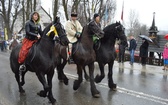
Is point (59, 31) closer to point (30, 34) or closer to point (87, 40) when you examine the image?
point (30, 34)

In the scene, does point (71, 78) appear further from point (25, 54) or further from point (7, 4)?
point (7, 4)

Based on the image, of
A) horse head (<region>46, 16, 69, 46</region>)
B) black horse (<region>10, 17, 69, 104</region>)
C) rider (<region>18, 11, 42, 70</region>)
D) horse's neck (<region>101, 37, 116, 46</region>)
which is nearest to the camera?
horse head (<region>46, 16, 69, 46</region>)

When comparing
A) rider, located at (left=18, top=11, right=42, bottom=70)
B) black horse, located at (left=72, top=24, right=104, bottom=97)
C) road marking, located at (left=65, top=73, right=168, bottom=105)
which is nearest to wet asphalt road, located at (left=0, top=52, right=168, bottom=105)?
road marking, located at (left=65, top=73, right=168, bottom=105)

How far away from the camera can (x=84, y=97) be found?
6508 millimetres

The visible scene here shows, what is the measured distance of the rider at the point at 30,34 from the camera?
19.9ft

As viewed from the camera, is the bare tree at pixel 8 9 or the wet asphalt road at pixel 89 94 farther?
the bare tree at pixel 8 9

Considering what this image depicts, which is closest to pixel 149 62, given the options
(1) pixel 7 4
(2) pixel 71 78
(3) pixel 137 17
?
(2) pixel 71 78

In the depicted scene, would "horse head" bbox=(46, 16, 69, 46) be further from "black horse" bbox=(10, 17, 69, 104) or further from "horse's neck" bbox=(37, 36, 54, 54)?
"horse's neck" bbox=(37, 36, 54, 54)

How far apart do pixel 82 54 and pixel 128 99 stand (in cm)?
196

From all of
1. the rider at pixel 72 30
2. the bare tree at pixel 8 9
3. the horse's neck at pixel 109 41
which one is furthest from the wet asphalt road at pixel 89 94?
the bare tree at pixel 8 9

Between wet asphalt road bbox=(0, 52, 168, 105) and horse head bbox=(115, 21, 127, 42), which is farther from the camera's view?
horse head bbox=(115, 21, 127, 42)

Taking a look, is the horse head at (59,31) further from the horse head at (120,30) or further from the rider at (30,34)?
the horse head at (120,30)

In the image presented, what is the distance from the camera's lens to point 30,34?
6.00 metres

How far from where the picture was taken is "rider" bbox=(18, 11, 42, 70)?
19.9 feet
